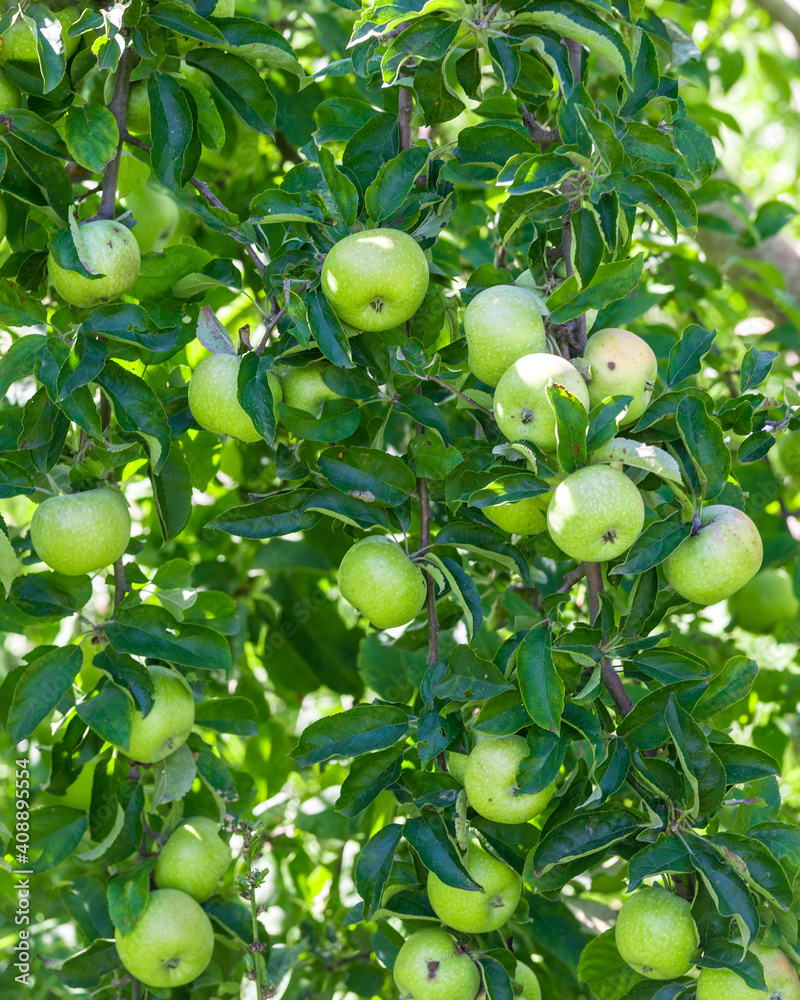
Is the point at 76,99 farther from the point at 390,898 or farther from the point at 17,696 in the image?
the point at 390,898

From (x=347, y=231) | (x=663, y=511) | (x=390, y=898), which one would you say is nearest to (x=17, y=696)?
(x=390, y=898)

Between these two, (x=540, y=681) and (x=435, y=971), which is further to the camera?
(x=435, y=971)

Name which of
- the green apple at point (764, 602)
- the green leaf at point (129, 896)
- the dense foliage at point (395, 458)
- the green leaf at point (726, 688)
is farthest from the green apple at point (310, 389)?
the green apple at point (764, 602)

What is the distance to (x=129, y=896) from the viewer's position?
4.24ft

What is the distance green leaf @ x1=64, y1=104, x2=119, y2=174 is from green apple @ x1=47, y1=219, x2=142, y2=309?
77 millimetres

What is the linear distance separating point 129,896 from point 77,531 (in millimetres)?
527

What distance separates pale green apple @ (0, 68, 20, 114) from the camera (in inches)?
48.9

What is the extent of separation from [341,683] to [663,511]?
3.87 ft

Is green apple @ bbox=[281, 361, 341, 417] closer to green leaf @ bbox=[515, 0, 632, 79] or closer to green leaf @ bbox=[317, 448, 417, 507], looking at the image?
green leaf @ bbox=[317, 448, 417, 507]

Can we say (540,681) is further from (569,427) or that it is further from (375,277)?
(375,277)

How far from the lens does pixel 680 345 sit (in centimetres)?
120

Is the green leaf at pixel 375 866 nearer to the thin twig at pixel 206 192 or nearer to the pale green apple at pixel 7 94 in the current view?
the thin twig at pixel 206 192

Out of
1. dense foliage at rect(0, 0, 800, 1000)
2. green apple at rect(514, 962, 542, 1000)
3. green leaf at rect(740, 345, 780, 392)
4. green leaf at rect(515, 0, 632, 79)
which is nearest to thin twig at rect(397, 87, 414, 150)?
dense foliage at rect(0, 0, 800, 1000)

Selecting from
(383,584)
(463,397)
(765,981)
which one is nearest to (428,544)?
(383,584)
